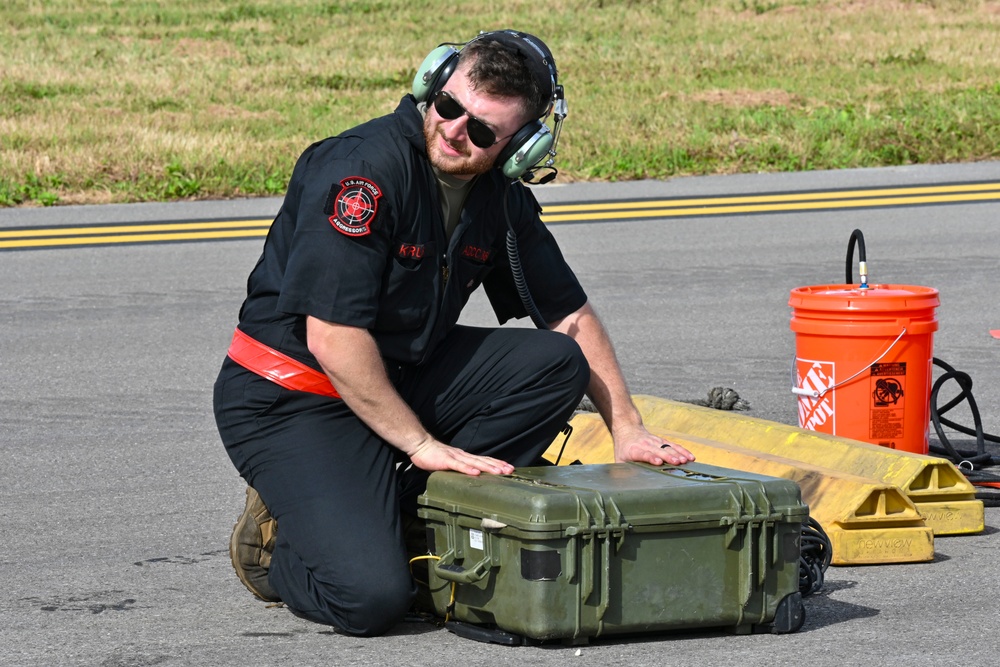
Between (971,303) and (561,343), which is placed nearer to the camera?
(561,343)

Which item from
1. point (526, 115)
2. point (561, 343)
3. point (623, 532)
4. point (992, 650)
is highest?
point (526, 115)

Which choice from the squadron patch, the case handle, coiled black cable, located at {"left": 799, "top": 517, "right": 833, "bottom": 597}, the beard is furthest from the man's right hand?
coiled black cable, located at {"left": 799, "top": 517, "right": 833, "bottom": 597}

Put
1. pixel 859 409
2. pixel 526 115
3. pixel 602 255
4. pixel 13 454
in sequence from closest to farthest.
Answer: pixel 526 115 → pixel 859 409 → pixel 13 454 → pixel 602 255

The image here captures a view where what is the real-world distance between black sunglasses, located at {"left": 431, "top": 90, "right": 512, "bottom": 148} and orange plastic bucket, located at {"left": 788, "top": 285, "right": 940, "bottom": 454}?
1.87 metres

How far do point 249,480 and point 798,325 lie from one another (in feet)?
7.35

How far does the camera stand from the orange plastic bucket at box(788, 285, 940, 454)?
17.4 feet

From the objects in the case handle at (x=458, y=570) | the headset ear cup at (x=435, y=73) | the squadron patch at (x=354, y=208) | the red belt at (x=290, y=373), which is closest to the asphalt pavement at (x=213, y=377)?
the case handle at (x=458, y=570)

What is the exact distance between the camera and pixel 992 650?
3.68 m

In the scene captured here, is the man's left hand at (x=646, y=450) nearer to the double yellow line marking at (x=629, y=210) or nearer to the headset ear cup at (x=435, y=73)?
the headset ear cup at (x=435, y=73)

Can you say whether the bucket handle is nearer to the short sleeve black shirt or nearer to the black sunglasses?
the short sleeve black shirt

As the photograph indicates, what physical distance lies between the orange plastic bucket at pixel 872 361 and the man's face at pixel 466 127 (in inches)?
71.4

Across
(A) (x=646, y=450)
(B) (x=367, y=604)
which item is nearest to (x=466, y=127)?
(A) (x=646, y=450)

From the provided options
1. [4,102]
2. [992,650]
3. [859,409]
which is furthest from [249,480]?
[4,102]

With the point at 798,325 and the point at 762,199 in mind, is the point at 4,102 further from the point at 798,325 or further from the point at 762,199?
the point at 798,325
